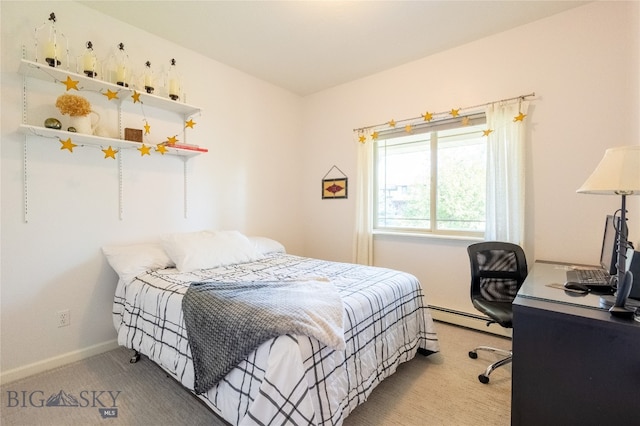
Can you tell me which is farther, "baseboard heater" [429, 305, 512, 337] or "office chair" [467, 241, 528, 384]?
"baseboard heater" [429, 305, 512, 337]

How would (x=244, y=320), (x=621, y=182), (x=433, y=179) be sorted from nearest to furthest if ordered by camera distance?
(x=621, y=182) < (x=244, y=320) < (x=433, y=179)

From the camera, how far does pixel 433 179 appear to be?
123 inches

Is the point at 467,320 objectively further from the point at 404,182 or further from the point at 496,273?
the point at 404,182

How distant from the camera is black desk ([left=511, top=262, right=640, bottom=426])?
3.70ft

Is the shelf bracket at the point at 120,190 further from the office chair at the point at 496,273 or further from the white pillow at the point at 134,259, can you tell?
the office chair at the point at 496,273

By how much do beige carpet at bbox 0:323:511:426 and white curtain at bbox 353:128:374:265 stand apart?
138cm

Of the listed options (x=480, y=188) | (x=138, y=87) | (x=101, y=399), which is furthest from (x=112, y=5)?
(x=480, y=188)

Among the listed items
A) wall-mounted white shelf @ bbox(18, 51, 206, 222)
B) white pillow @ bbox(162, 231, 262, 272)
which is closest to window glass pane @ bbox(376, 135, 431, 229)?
white pillow @ bbox(162, 231, 262, 272)

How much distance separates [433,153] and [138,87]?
2.93m

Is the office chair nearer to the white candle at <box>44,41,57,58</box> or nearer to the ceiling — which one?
the ceiling

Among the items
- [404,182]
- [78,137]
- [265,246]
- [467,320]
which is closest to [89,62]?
[78,137]

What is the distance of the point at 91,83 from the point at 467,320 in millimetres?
3818

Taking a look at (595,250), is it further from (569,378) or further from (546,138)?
(569,378)

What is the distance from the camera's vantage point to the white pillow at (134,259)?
7.06 feet
